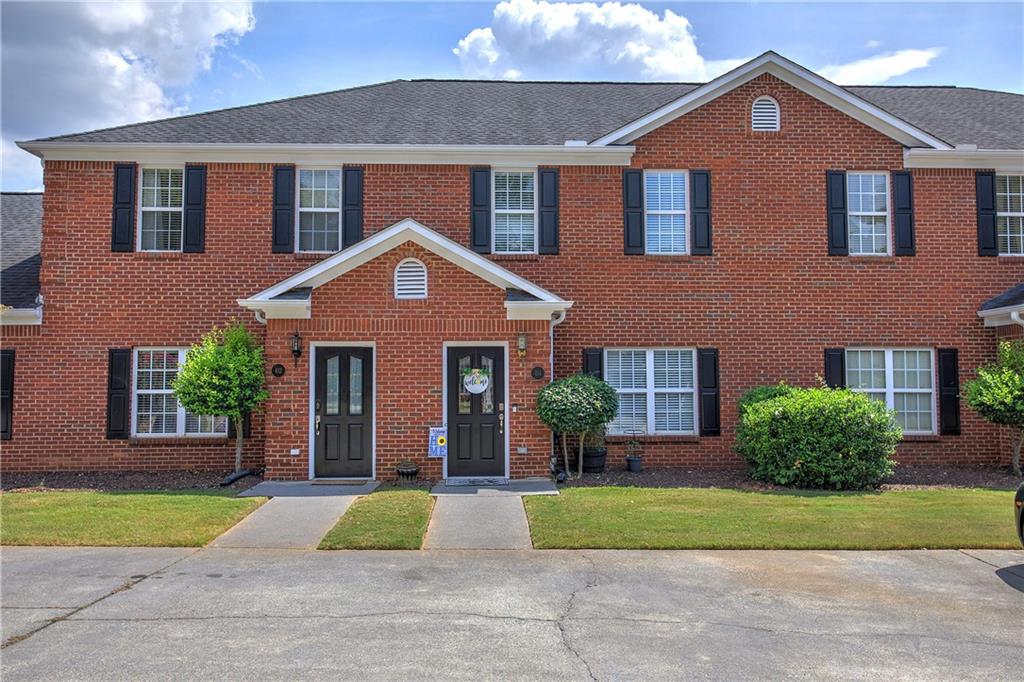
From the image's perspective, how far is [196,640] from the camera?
516 cm

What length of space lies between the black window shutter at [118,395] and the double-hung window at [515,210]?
7229 mm

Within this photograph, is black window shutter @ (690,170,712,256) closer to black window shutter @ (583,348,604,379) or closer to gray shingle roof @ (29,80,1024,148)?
gray shingle roof @ (29,80,1024,148)

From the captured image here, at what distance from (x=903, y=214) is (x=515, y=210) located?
7520 millimetres

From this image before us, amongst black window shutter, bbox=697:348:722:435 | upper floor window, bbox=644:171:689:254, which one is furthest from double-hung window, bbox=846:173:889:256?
black window shutter, bbox=697:348:722:435

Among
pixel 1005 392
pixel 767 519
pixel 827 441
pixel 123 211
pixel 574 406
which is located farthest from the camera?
pixel 123 211

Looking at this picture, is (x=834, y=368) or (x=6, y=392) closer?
(x=6, y=392)

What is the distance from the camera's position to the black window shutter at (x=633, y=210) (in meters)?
13.5

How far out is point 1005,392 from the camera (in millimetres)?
11969

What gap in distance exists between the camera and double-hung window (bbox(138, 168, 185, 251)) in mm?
13234

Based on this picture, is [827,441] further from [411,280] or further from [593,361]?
[411,280]

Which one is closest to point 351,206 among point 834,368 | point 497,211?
point 497,211

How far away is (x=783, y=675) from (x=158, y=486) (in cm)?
1028

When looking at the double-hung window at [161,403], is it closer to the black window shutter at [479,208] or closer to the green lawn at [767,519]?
the black window shutter at [479,208]

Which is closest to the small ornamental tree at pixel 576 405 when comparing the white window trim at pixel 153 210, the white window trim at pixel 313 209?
Result: the white window trim at pixel 313 209
